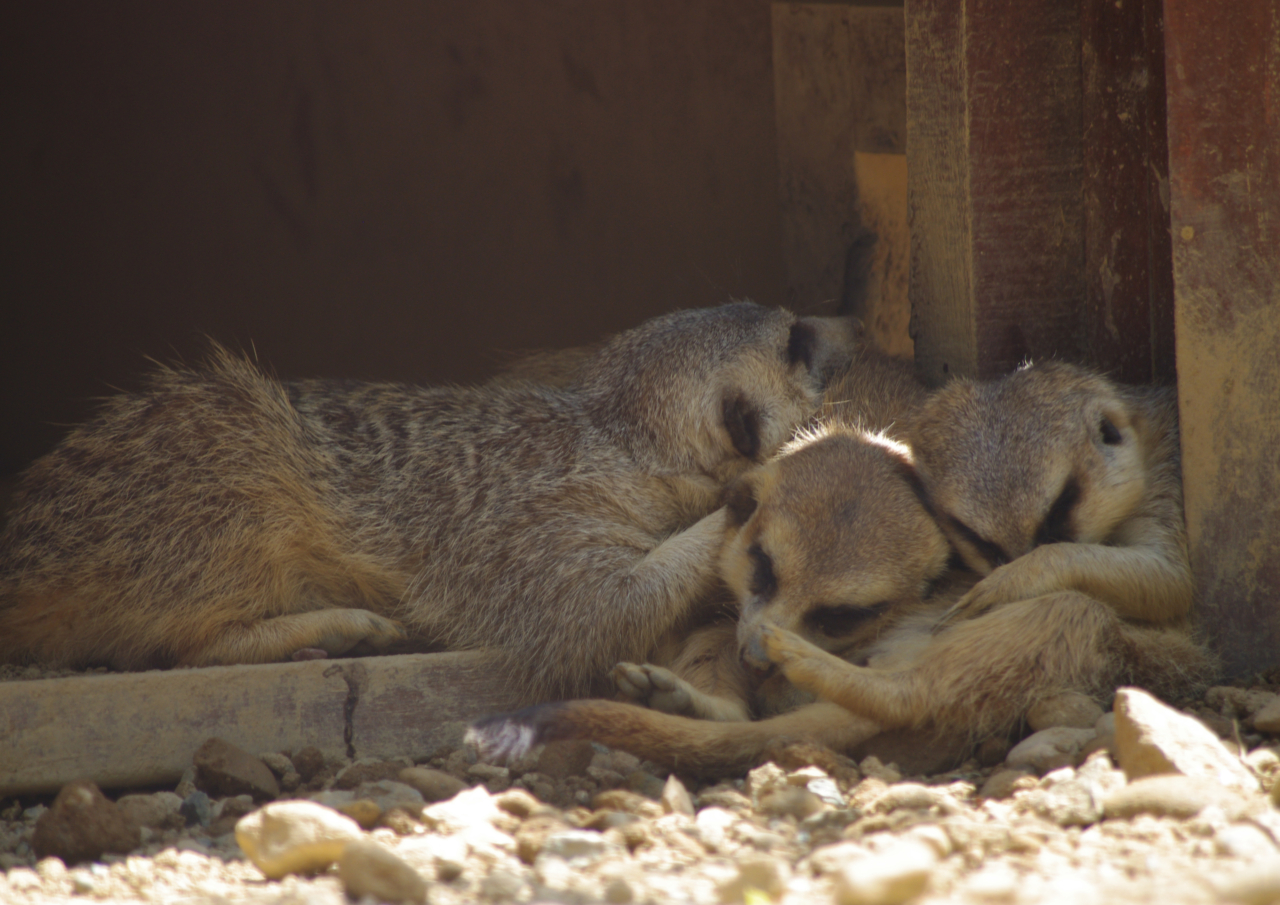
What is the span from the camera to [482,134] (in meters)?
6.00

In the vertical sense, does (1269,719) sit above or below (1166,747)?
below

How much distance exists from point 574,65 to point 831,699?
423 cm

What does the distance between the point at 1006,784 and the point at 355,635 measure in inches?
81.4

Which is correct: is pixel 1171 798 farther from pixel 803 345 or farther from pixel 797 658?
pixel 803 345

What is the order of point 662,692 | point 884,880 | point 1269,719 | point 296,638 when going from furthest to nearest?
point 296,638 < point 662,692 < point 1269,719 < point 884,880

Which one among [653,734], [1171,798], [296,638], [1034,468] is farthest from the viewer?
[296,638]

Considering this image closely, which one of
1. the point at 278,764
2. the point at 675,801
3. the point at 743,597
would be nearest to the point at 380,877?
the point at 675,801

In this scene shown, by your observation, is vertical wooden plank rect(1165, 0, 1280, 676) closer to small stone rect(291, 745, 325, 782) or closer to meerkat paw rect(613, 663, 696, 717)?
meerkat paw rect(613, 663, 696, 717)

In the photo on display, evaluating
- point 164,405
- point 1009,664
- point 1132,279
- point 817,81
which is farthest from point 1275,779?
point 817,81

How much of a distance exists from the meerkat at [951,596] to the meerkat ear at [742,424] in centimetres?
40

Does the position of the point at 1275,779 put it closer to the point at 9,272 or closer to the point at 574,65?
the point at 574,65

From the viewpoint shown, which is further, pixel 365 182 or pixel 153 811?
pixel 365 182

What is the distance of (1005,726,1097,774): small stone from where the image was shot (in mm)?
2488

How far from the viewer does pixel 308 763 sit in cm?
297
